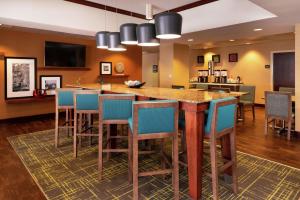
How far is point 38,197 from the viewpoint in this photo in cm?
216

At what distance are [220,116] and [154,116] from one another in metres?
0.63

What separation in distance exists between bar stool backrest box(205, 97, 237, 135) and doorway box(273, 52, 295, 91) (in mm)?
6842

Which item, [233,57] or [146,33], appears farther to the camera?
[233,57]

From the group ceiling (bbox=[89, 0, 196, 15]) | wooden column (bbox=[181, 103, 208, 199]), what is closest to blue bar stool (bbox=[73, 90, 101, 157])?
wooden column (bbox=[181, 103, 208, 199])

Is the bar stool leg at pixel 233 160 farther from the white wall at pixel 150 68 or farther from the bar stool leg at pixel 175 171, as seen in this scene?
the white wall at pixel 150 68

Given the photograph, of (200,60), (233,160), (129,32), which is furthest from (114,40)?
(200,60)

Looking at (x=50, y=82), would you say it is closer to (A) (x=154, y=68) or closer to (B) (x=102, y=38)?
(B) (x=102, y=38)

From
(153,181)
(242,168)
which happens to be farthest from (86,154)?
(242,168)

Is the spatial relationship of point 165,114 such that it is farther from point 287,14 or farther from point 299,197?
point 287,14

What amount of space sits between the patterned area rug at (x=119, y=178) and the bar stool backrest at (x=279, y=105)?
154 centimetres

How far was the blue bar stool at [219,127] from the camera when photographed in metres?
1.97

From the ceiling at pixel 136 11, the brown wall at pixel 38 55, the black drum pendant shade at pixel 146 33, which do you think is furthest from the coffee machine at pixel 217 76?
the black drum pendant shade at pixel 146 33

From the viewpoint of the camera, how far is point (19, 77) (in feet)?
18.7

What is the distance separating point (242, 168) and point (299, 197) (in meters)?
0.73
